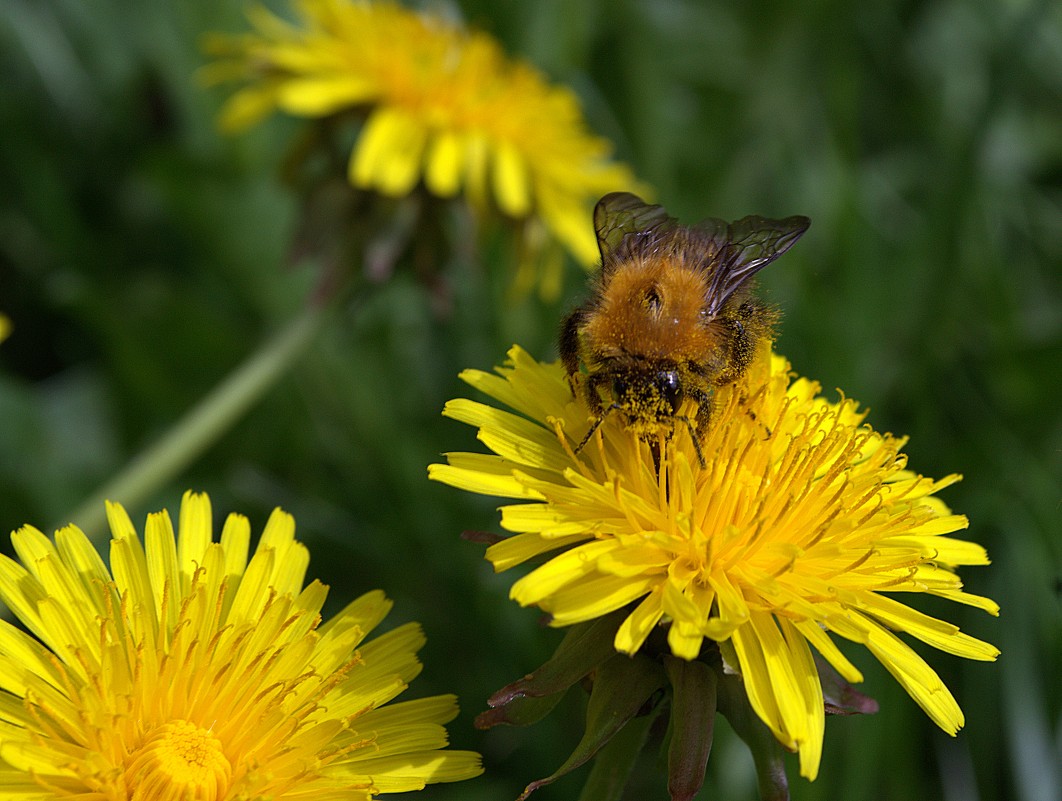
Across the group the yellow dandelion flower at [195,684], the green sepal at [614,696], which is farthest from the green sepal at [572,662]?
the yellow dandelion flower at [195,684]

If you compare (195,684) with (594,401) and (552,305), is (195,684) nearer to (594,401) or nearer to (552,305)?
(594,401)

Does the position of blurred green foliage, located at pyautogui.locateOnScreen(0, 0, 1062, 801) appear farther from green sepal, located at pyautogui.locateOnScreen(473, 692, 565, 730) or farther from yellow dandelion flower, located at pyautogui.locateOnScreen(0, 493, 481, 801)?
yellow dandelion flower, located at pyautogui.locateOnScreen(0, 493, 481, 801)

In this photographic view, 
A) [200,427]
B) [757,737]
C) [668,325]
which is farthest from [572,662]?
[200,427]

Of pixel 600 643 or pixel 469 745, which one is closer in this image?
pixel 600 643

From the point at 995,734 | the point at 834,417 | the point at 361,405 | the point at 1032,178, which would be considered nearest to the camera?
the point at 834,417

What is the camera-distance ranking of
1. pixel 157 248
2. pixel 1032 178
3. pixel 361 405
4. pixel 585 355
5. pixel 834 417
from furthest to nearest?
pixel 1032 178 < pixel 157 248 < pixel 361 405 < pixel 834 417 < pixel 585 355

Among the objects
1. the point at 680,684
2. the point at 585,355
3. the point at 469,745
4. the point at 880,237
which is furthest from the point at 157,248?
the point at 680,684

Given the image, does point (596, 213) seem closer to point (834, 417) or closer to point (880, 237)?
point (834, 417)

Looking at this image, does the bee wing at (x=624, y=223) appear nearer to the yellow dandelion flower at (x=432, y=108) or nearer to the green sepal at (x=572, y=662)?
the green sepal at (x=572, y=662)
